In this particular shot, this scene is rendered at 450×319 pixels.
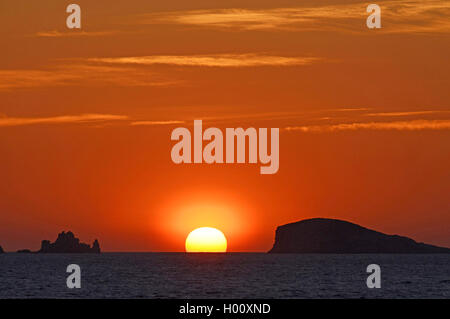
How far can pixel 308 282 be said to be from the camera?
4631 inches

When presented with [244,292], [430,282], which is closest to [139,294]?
[244,292]
